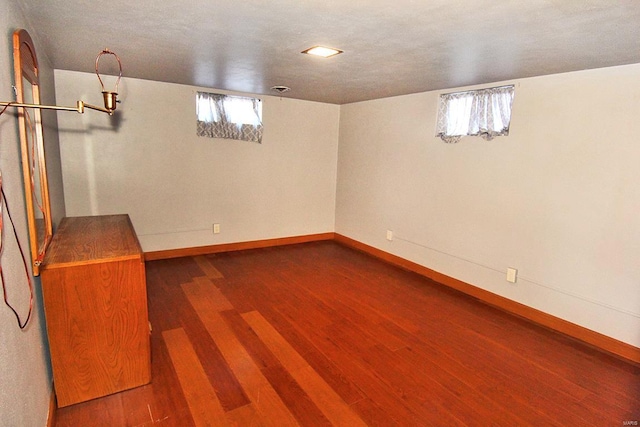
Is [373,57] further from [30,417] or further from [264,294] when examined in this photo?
[30,417]

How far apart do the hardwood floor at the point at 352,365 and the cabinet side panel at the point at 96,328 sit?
106 millimetres

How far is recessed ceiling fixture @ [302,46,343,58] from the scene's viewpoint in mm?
2381

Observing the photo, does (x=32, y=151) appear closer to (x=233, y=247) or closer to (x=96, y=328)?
(x=96, y=328)

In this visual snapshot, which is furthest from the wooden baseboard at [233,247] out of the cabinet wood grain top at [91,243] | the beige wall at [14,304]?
the beige wall at [14,304]

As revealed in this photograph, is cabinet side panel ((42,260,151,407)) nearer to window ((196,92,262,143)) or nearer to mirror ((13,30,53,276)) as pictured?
mirror ((13,30,53,276))

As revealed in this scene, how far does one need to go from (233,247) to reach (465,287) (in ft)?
9.90

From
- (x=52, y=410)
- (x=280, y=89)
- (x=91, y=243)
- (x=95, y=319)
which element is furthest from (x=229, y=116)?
(x=52, y=410)

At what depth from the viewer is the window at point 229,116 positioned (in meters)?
4.32

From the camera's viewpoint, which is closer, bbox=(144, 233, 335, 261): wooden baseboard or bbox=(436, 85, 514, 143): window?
bbox=(436, 85, 514, 143): window

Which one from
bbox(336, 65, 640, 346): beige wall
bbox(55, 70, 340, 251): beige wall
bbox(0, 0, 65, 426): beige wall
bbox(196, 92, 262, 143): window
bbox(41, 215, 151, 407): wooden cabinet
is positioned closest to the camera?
bbox(0, 0, 65, 426): beige wall

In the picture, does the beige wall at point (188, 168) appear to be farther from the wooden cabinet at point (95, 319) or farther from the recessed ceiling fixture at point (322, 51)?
the recessed ceiling fixture at point (322, 51)

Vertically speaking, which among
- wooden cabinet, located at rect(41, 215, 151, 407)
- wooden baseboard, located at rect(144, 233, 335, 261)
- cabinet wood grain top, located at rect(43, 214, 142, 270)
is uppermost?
cabinet wood grain top, located at rect(43, 214, 142, 270)

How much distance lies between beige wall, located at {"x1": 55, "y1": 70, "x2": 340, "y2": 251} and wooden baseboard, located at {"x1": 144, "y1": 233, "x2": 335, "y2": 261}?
0.07 m

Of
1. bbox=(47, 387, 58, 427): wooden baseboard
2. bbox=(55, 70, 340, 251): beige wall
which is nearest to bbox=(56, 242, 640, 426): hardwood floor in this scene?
bbox=(47, 387, 58, 427): wooden baseboard
